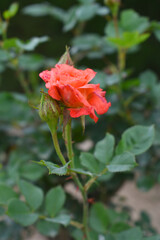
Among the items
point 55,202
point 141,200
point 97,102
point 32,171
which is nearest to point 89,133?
point 32,171

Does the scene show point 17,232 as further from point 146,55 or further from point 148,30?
point 146,55

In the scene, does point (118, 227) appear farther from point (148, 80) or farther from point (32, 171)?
point (148, 80)

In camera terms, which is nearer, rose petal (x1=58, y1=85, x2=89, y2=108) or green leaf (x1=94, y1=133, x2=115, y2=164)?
rose petal (x1=58, y1=85, x2=89, y2=108)

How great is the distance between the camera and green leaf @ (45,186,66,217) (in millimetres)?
523

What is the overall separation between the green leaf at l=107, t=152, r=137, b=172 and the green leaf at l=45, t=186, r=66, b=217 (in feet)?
0.45

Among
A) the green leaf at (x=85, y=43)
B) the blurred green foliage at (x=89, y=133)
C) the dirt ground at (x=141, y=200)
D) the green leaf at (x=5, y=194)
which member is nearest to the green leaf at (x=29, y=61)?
the blurred green foliage at (x=89, y=133)

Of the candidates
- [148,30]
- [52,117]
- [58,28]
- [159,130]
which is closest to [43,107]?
[52,117]

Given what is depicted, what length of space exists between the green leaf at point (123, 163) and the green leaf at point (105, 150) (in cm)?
3

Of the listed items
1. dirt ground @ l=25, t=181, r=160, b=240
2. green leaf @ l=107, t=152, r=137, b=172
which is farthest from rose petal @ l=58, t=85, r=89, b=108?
dirt ground @ l=25, t=181, r=160, b=240

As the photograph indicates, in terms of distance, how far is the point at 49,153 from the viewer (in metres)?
0.74

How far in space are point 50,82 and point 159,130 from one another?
43cm

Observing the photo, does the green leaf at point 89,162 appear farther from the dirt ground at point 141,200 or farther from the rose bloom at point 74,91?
the dirt ground at point 141,200

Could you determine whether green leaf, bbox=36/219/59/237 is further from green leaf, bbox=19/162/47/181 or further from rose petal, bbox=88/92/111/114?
rose petal, bbox=88/92/111/114

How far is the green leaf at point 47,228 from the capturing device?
0.60m
